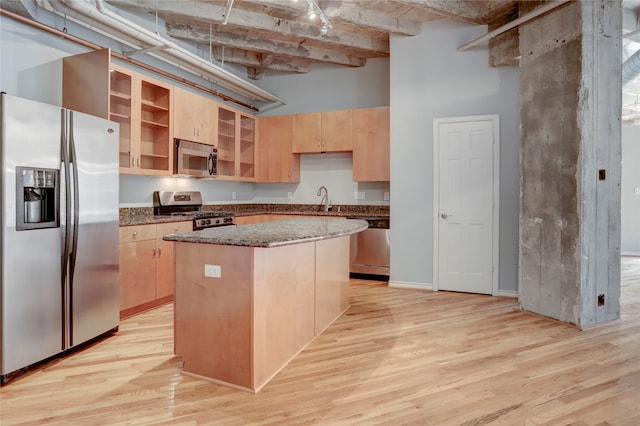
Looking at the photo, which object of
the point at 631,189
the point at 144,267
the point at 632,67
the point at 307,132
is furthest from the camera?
the point at 631,189

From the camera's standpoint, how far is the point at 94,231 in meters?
2.81

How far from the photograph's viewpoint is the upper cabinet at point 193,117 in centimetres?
425

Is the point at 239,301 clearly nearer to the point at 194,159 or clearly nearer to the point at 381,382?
the point at 381,382

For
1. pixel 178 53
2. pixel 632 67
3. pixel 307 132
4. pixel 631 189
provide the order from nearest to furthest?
1. pixel 178 53
2. pixel 632 67
3. pixel 307 132
4. pixel 631 189

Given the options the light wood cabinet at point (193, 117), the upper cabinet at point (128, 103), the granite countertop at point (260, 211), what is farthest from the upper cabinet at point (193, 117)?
the granite countertop at point (260, 211)

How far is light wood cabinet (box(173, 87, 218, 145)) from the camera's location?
4254 millimetres

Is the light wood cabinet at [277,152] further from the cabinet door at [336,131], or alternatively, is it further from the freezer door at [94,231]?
the freezer door at [94,231]

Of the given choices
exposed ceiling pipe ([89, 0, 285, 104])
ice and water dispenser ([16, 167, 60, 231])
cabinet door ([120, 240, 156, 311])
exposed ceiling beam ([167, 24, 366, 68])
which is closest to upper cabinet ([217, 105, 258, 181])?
exposed ceiling pipe ([89, 0, 285, 104])

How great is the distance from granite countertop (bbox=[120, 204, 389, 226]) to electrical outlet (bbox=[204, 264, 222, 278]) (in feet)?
4.87

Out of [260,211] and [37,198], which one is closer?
[37,198]

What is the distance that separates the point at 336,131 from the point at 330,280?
109 inches

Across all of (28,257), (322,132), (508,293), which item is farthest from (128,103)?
(508,293)

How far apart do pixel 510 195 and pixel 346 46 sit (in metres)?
2.83

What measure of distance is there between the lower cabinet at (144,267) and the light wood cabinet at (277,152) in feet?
7.05
